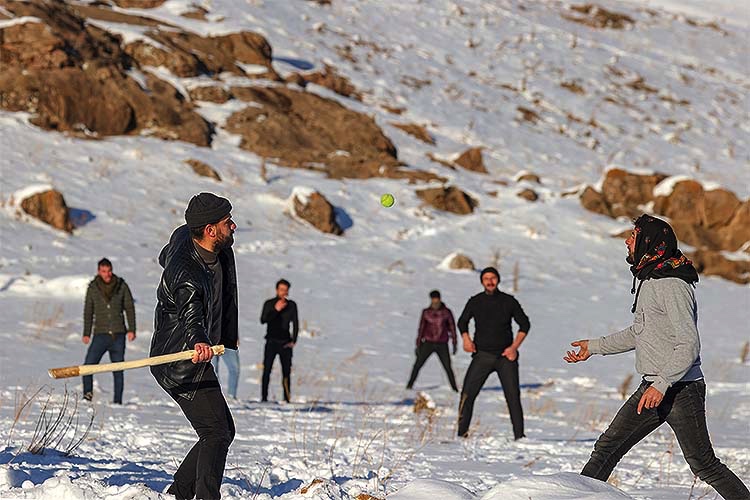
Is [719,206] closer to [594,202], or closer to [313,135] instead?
[594,202]

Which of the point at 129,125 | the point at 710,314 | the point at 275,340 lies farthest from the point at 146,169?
the point at 710,314

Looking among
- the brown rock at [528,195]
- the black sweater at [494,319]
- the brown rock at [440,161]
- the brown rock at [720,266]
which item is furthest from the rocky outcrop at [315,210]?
the black sweater at [494,319]

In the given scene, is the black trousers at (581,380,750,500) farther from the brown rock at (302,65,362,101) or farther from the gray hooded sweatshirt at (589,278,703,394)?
the brown rock at (302,65,362,101)

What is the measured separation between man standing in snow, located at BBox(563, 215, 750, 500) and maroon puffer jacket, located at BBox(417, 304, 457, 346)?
26.2 ft

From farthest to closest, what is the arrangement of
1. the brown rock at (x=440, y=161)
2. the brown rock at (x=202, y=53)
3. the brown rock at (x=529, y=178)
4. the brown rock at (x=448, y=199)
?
the brown rock at (x=440, y=161)
the brown rock at (x=529, y=178)
the brown rock at (x=202, y=53)
the brown rock at (x=448, y=199)

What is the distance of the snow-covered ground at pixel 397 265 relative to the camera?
6621 millimetres

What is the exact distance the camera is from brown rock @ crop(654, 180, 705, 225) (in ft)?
95.1

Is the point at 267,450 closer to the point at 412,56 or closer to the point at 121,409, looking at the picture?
the point at 121,409

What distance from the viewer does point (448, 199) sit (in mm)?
27578

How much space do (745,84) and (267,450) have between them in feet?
185

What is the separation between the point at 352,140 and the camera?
30906 mm

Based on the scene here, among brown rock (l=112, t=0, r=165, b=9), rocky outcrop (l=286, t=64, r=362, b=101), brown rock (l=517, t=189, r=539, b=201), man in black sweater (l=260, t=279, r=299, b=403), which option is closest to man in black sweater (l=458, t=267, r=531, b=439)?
man in black sweater (l=260, t=279, r=299, b=403)

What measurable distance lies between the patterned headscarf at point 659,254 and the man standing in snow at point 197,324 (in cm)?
236

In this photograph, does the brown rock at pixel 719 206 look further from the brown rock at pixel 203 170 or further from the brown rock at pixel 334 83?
the brown rock at pixel 203 170
